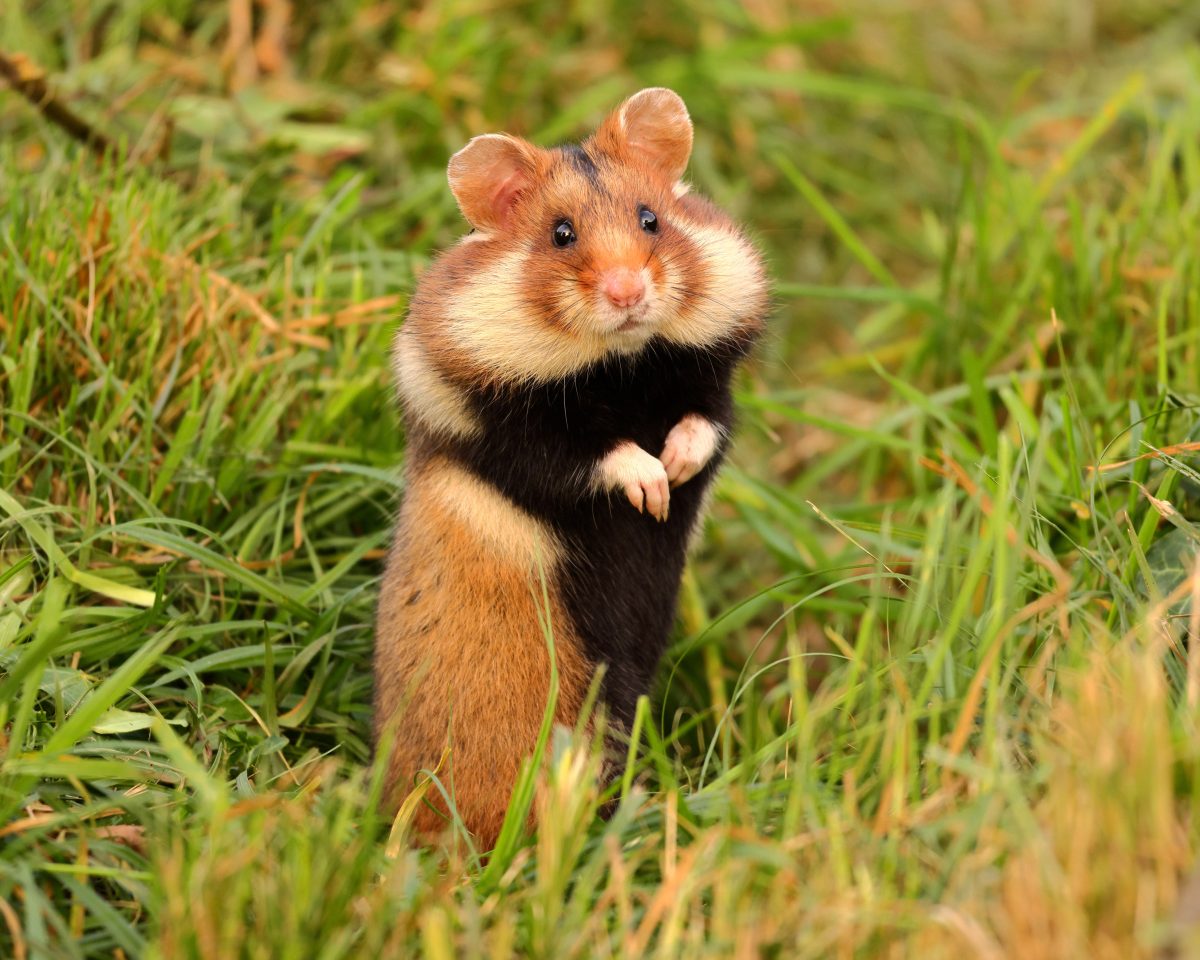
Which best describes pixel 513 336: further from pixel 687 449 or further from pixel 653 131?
pixel 653 131

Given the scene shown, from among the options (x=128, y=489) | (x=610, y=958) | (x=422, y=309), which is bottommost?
(x=610, y=958)

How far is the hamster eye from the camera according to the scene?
359 cm

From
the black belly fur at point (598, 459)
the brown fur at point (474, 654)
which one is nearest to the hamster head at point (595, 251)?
the black belly fur at point (598, 459)

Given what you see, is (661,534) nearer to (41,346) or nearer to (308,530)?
(308,530)

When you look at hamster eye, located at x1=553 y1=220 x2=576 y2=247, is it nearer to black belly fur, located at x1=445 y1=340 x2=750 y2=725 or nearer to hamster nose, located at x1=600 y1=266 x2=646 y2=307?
hamster nose, located at x1=600 y1=266 x2=646 y2=307

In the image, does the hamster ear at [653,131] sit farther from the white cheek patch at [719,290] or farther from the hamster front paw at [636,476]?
the hamster front paw at [636,476]

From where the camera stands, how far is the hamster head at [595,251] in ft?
11.4

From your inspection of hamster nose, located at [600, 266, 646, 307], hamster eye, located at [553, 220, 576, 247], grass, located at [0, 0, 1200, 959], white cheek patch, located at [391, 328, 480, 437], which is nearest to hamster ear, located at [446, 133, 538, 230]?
hamster eye, located at [553, 220, 576, 247]

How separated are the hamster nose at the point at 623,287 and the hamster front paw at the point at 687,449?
1.65 ft

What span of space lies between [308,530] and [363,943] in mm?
2170

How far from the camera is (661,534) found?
3938mm

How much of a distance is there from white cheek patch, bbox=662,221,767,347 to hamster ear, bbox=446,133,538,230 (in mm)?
460

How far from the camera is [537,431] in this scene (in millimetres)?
3621

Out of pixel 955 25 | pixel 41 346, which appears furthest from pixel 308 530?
pixel 955 25
